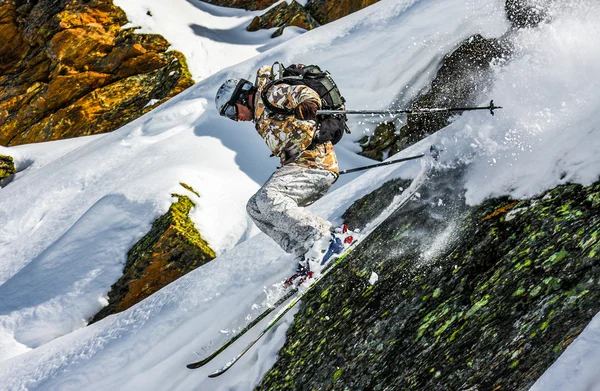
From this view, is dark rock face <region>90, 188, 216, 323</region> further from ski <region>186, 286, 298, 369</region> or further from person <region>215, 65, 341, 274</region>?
person <region>215, 65, 341, 274</region>

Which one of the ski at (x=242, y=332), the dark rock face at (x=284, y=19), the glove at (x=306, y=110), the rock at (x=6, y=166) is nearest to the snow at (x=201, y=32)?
the dark rock face at (x=284, y=19)

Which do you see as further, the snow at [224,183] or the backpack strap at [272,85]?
the backpack strap at [272,85]

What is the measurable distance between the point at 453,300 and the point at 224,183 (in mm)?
9231

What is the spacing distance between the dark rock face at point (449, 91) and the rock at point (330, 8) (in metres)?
12.8

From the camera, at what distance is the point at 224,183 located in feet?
43.4

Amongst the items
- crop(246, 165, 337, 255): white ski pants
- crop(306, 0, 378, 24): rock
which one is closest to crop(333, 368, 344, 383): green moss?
crop(246, 165, 337, 255): white ski pants

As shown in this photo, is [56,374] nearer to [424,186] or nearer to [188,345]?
[188,345]

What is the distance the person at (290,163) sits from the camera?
5.87 metres

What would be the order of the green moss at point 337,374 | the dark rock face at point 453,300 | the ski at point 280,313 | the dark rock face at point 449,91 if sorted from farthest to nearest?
the dark rock face at point 449,91
the ski at point 280,313
the green moss at point 337,374
the dark rock face at point 453,300

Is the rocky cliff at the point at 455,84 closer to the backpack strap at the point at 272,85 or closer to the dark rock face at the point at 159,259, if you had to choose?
the dark rock face at the point at 159,259

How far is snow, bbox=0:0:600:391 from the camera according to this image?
5.77 meters

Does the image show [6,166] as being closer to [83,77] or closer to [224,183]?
[83,77]

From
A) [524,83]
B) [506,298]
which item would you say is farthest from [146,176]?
[506,298]

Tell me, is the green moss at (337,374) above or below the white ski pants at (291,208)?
below
